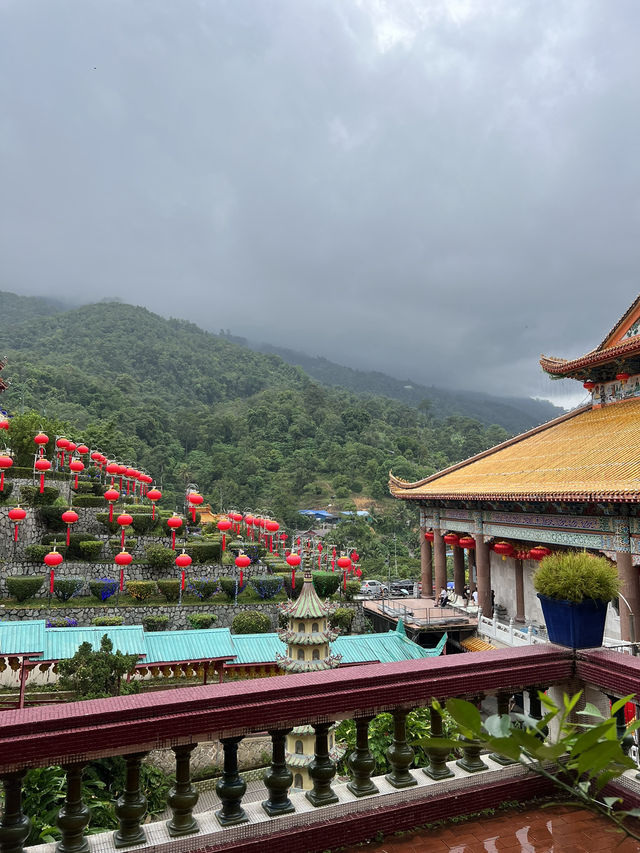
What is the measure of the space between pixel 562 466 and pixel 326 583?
41.0 ft

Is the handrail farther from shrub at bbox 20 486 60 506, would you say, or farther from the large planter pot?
shrub at bbox 20 486 60 506

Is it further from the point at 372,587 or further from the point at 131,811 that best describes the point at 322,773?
the point at 372,587

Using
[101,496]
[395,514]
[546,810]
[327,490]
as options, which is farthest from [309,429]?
[546,810]

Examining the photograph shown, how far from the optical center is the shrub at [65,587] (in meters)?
21.1

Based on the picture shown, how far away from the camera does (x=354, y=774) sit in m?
3.34

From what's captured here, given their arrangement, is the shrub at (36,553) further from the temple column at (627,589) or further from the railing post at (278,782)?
the railing post at (278,782)

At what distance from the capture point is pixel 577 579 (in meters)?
4.06

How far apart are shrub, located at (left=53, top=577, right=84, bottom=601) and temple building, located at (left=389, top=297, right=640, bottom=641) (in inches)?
524

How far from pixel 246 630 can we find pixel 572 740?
65.0 ft

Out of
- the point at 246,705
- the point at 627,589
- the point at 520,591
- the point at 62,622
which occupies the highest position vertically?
the point at 246,705

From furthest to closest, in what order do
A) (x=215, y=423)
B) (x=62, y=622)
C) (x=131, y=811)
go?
1. (x=215, y=423)
2. (x=62, y=622)
3. (x=131, y=811)

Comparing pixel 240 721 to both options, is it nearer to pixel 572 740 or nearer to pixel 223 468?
pixel 572 740

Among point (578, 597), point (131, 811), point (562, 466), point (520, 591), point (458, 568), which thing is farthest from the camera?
point (458, 568)

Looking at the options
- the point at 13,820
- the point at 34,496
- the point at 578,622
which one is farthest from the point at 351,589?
the point at 13,820
